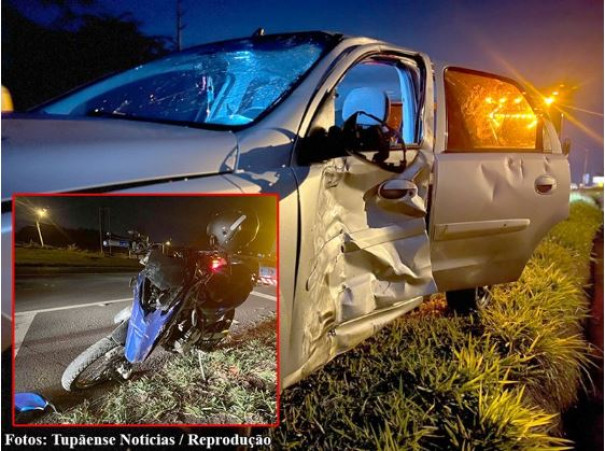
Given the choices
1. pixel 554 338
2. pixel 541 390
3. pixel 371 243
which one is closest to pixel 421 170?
pixel 371 243

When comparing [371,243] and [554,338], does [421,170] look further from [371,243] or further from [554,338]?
[554,338]

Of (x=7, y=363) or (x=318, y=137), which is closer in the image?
(x=7, y=363)

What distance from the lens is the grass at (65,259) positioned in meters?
1.49

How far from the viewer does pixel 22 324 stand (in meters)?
1.51

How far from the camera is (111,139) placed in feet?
5.68

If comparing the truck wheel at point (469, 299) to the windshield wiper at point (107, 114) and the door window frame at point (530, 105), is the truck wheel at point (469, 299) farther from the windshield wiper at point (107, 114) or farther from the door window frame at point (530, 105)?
the windshield wiper at point (107, 114)

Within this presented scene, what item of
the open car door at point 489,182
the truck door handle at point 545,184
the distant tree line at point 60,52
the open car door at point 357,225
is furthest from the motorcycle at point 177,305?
the distant tree line at point 60,52

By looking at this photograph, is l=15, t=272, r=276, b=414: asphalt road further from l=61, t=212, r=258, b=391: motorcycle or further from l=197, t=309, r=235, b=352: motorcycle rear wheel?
l=197, t=309, r=235, b=352: motorcycle rear wheel

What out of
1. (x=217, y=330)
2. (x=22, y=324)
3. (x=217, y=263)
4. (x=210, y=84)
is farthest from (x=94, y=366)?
(x=210, y=84)

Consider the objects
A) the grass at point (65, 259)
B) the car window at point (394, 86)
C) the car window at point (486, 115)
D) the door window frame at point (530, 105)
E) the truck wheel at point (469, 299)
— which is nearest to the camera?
the grass at point (65, 259)

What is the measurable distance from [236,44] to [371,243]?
1.33m

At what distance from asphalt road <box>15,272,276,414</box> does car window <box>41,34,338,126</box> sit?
872 millimetres

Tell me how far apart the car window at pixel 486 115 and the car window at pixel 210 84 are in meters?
0.99

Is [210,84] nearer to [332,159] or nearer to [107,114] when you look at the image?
[107,114]
